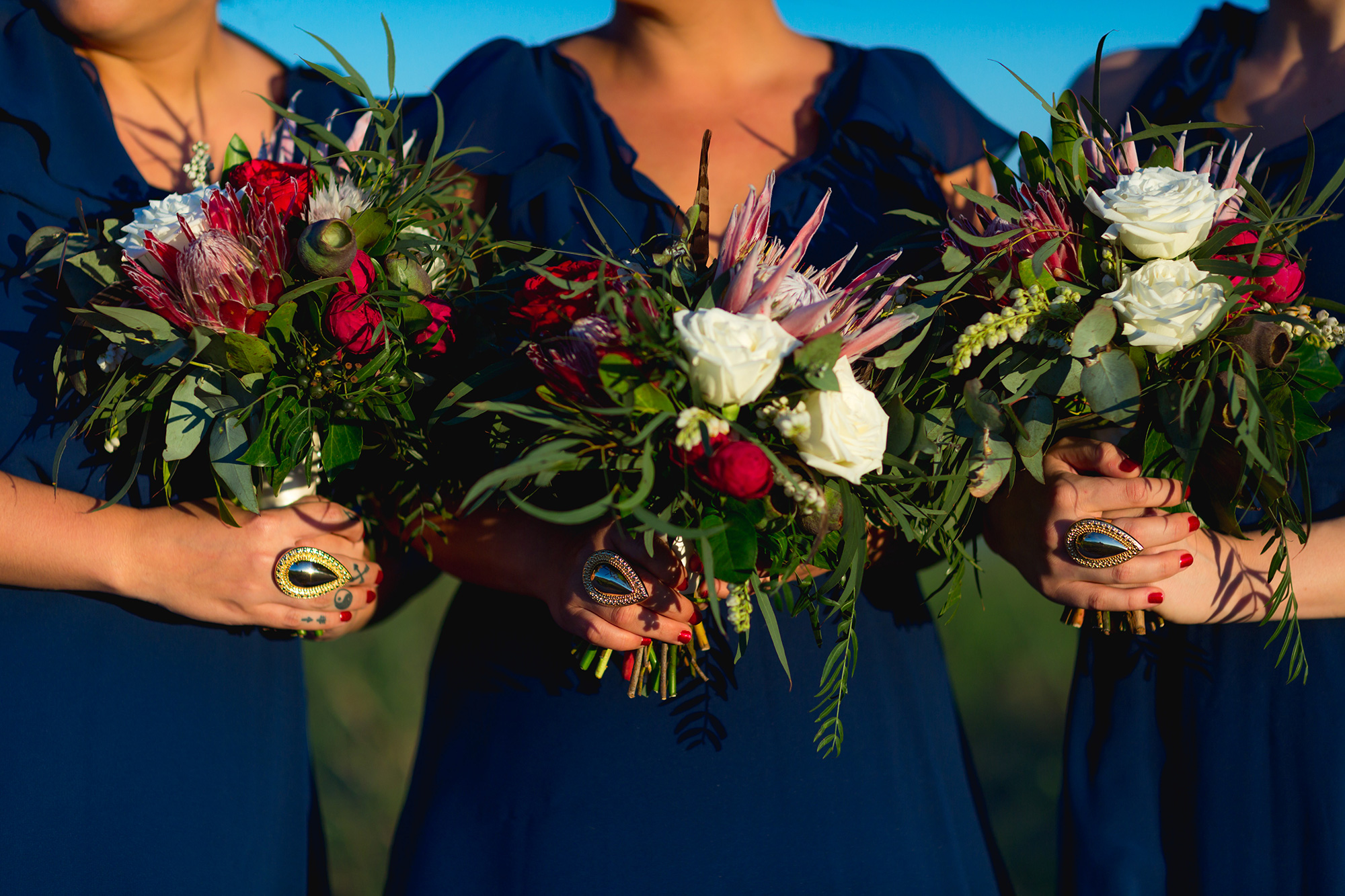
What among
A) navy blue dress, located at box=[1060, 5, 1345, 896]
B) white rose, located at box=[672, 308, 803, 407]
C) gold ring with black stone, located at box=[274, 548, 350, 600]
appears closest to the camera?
white rose, located at box=[672, 308, 803, 407]

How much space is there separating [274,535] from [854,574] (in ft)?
2.94

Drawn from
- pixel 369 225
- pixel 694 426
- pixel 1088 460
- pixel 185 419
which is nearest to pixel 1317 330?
pixel 1088 460

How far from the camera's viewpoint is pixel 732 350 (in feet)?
3.54

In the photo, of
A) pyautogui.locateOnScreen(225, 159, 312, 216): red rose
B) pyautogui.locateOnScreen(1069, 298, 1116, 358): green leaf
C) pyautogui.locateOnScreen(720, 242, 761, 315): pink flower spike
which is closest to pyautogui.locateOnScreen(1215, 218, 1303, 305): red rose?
pyautogui.locateOnScreen(1069, 298, 1116, 358): green leaf

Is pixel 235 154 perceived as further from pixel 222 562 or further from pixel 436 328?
pixel 222 562

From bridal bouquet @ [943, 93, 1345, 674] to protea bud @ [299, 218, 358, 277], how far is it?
2.68 feet

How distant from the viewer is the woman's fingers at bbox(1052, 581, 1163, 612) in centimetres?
143

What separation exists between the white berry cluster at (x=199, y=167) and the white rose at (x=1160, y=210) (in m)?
1.42

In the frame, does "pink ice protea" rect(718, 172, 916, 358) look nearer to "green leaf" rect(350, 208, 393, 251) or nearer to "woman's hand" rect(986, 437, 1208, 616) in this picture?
"woman's hand" rect(986, 437, 1208, 616)

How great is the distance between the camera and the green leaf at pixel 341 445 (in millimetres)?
1372

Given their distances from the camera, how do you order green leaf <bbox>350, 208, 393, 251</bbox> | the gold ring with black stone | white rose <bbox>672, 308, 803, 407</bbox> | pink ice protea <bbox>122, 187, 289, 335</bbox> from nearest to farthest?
white rose <bbox>672, 308, 803, 407</bbox> < pink ice protea <bbox>122, 187, 289, 335</bbox> < green leaf <bbox>350, 208, 393, 251</bbox> < the gold ring with black stone

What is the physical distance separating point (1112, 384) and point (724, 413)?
0.53 metres

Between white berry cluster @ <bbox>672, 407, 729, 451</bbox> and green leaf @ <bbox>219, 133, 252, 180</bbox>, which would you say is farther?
green leaf @ <bbox>219, 133, 252, 180</bbox>

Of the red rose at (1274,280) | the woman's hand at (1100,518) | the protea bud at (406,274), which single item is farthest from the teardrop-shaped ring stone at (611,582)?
the red rose at (1274,280)
